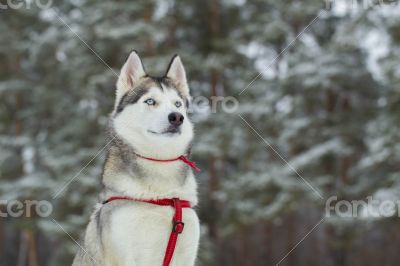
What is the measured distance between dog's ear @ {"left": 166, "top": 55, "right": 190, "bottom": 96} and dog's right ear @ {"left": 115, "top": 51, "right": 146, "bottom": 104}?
14 cm

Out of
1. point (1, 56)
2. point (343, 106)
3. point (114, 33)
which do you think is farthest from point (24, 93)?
point (343, 106)

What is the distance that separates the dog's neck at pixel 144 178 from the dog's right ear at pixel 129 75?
238 millimetres

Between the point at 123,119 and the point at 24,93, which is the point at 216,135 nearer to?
the point at 24,93

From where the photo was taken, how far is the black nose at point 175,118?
96.4 inches

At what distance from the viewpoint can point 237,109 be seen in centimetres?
1325

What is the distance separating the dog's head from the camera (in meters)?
2.50

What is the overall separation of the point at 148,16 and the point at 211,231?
537cm

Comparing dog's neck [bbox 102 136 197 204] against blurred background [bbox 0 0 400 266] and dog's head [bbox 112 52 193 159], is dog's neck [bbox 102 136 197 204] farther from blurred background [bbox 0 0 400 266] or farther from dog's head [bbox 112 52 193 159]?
blurred background [bbox 0 0 400 266]
